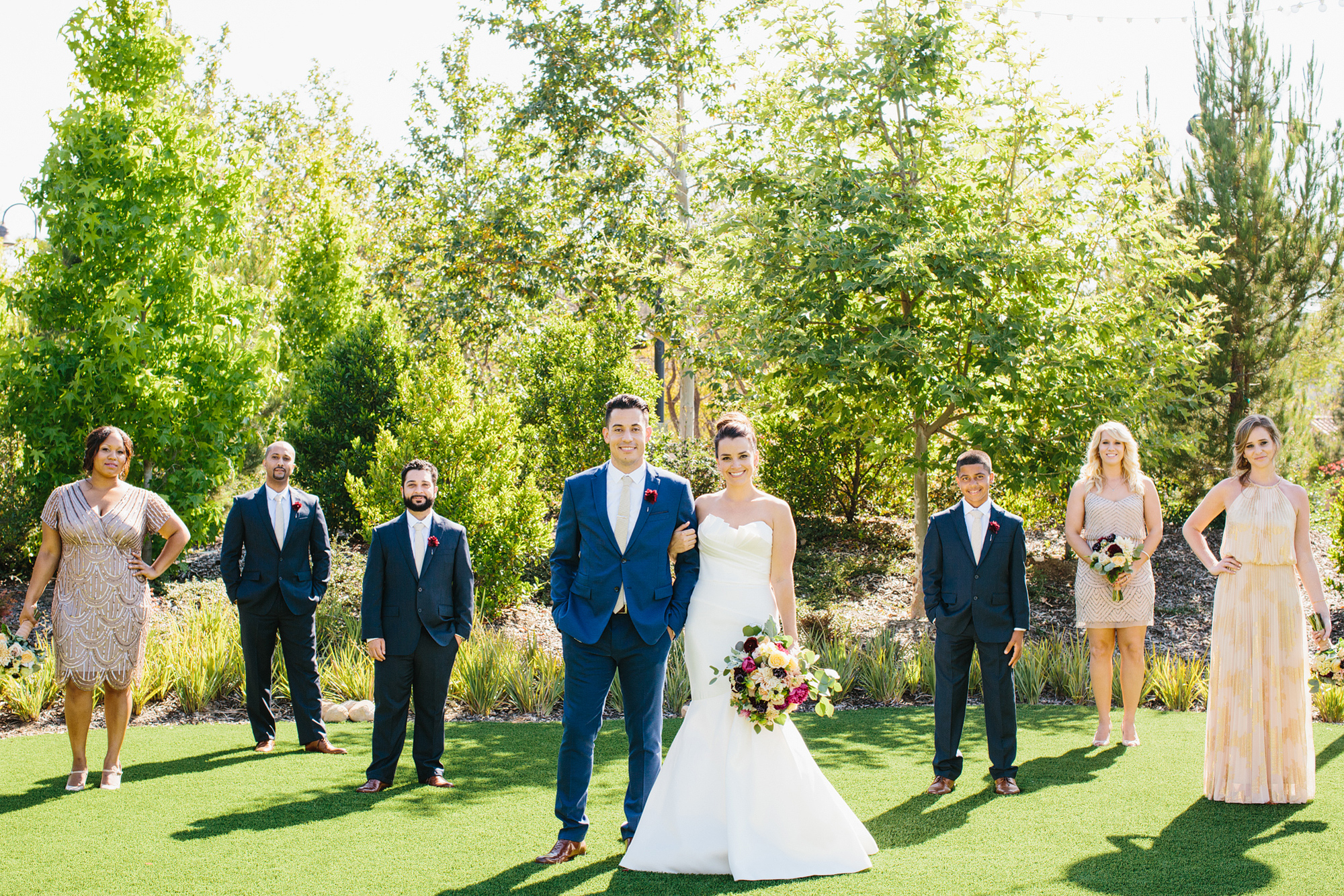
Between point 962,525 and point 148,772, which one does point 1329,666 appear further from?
point 148,772

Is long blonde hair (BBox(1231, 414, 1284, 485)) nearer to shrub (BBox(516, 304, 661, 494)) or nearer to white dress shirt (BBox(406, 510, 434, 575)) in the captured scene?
white dress shirt (BBox(406, 510, 434, 575))

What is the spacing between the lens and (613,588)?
4.69 metres

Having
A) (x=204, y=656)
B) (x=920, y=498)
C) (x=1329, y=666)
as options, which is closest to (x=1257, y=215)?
(x=920, y=498)

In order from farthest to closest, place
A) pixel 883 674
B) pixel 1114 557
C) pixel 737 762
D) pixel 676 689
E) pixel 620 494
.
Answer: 1. pixel 883 674
2. pixel 676 689
3. pixel 1114 557
4. pixel 620 494
5. pixel 737 762

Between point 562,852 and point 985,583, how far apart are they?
2.77m

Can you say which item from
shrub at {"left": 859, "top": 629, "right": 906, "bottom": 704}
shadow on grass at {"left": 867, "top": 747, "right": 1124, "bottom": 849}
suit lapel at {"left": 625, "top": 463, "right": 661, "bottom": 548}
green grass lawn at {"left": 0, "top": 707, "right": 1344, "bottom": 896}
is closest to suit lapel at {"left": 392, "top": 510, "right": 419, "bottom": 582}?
green grass lawn at {"left": 0, "top": 707, "right": 1344, "bottom": 896}

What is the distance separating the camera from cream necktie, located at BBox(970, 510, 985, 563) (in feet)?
19.3

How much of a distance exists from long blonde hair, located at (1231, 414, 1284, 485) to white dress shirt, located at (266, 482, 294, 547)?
5891 mm

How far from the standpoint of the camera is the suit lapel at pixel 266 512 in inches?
271

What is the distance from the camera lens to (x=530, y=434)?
1280 cm

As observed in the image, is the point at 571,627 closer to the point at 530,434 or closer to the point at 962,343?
the point at 962,343

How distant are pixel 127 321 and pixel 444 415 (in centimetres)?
349

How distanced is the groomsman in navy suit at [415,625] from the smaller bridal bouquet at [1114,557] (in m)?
4.12

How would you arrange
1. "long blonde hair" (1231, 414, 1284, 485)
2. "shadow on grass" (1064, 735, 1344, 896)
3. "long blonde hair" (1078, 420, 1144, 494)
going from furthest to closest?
"long blonde hair" (1078, 420, 1144, 494) → "long blonde hair" (1231, 414, 1284, 485) → "shadow on grass" (1064, 735, 1344, 896)
